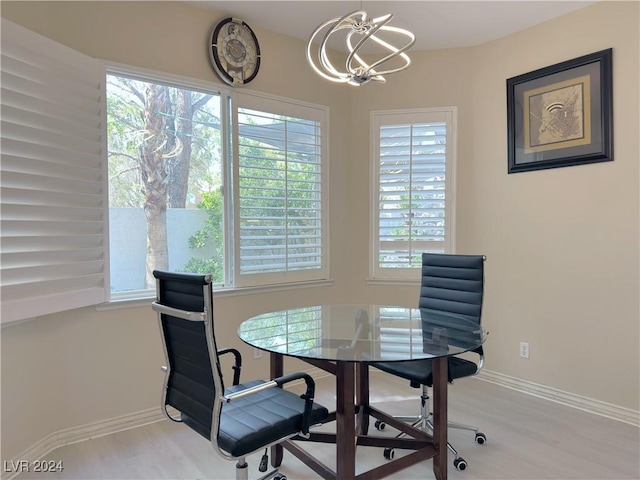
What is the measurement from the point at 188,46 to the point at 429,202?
2.18 metres

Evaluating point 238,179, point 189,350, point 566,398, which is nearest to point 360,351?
point 189,350

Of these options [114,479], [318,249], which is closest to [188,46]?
[318,249]

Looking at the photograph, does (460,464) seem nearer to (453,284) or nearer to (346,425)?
(346,425)

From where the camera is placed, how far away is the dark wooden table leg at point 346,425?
178 cm

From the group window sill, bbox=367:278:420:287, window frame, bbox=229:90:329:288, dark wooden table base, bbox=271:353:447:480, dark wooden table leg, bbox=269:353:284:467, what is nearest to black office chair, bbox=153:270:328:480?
dark wooden table base, bbox=271:353:447:480

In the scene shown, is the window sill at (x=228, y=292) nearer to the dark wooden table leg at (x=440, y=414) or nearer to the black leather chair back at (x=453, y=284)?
the black leather chair back at (x=453, y=284)

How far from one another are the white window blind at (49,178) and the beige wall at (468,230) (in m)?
0.21

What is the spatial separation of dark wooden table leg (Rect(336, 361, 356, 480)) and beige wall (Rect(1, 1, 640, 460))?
1519mm

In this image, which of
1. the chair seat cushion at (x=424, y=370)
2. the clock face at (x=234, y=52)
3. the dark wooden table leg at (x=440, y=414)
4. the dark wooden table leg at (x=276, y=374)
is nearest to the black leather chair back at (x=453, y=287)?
the chair seat cushion at (x=424, y=370)

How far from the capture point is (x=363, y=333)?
2.14 m

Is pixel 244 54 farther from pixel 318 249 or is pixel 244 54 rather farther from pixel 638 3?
pixel 638 3

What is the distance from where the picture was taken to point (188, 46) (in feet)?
9.58

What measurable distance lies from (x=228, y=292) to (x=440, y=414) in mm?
1681

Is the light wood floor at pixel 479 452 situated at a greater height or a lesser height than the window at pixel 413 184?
lesser
